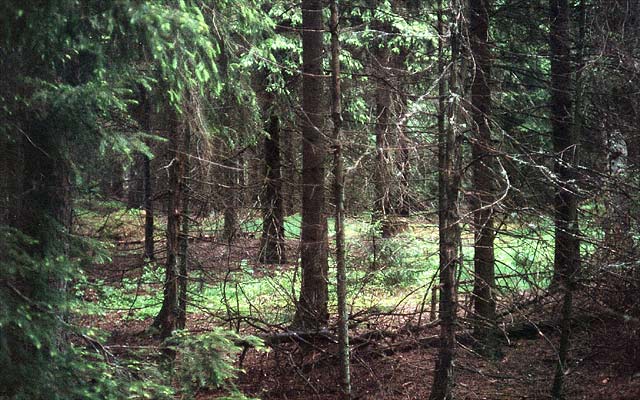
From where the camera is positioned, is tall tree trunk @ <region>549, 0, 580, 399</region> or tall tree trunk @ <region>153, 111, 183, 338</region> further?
tall tree trunk @ <region>153, 111, 183, 338</region>

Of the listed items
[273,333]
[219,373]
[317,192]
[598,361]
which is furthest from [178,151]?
[598,361]

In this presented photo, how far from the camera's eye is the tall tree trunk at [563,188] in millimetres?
7160

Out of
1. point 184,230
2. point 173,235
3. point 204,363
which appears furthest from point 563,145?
point 204,363

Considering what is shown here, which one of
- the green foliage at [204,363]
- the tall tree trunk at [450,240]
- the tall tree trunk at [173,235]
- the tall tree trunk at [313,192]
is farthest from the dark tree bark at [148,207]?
the green foliage at [204,363]

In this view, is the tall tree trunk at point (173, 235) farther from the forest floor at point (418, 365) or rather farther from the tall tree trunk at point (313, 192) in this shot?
the tall tree trunk at point (313, 192)

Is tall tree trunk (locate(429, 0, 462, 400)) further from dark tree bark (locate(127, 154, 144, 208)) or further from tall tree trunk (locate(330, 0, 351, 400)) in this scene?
dark tree bark (locate(127, 154, 144, 208))

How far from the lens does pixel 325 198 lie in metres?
10.5

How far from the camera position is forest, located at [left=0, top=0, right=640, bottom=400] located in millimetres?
4465

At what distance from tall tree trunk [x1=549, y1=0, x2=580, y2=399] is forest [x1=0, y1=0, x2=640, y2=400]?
5 centimetres

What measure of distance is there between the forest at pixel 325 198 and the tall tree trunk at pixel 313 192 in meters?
0.05

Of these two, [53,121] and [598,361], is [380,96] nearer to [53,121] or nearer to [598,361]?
[598,361]

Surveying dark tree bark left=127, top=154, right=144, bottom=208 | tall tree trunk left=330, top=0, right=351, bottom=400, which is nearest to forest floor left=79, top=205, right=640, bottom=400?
tall tree trunk left=330, top=0, right=351, bottom=400

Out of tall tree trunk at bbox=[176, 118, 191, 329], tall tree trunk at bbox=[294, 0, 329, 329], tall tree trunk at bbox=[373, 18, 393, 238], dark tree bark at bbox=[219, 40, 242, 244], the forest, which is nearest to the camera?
the forest

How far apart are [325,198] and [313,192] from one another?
787mm
